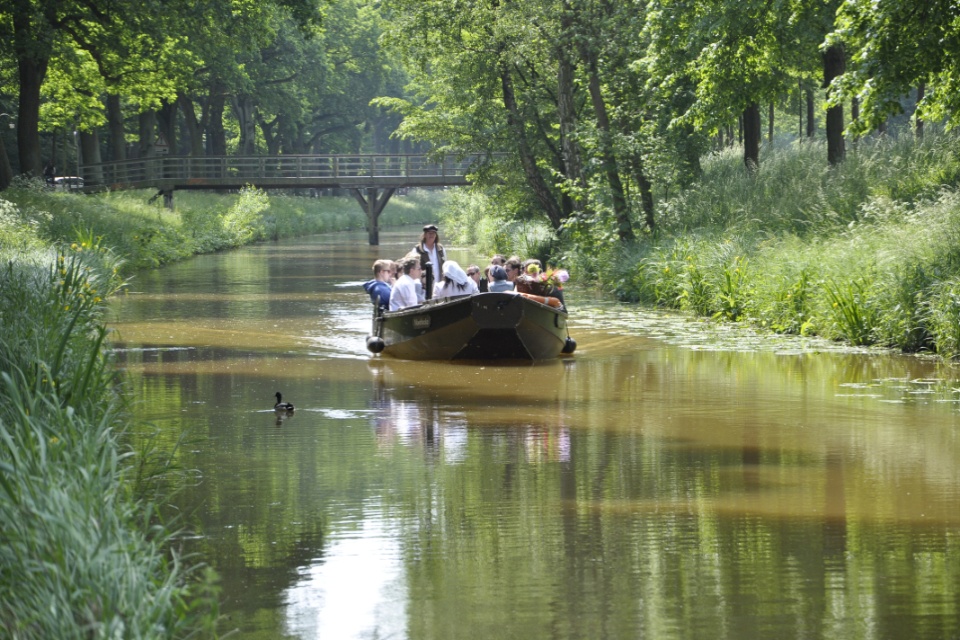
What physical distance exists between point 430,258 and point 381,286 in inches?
31.0

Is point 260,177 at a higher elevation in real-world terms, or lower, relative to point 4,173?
higher

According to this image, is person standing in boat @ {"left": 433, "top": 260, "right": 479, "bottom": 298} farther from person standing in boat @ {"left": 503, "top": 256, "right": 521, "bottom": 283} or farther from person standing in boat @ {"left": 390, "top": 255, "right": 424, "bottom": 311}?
person standing in boat @ {"left": 503, "top": 256, "right": 521, "bottom": 283}

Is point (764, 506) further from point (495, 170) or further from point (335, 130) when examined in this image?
point (335, 130)

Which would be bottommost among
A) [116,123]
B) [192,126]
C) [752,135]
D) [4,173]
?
[4,173]

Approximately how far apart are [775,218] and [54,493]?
19431 millimetres

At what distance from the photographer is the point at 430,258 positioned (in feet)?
60.5

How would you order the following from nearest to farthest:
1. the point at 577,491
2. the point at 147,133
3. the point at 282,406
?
the point at 577,491, the point at 282,406, the point at 147,133

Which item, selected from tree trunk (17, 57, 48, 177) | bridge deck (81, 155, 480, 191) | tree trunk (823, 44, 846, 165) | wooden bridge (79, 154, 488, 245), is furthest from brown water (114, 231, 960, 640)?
bridge deck (81, 155, 480, 191)

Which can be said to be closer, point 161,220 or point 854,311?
point 854,311

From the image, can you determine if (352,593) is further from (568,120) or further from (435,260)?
(568,120)

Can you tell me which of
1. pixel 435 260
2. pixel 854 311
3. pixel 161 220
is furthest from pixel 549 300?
pixel 161 220

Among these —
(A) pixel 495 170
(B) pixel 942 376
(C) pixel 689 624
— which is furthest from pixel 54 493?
(A) pixel 495 170

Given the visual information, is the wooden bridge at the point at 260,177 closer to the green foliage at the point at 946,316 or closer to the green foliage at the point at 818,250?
the green foliage at the point at 818,250

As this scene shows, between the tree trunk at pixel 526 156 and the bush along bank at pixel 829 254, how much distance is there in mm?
7406
